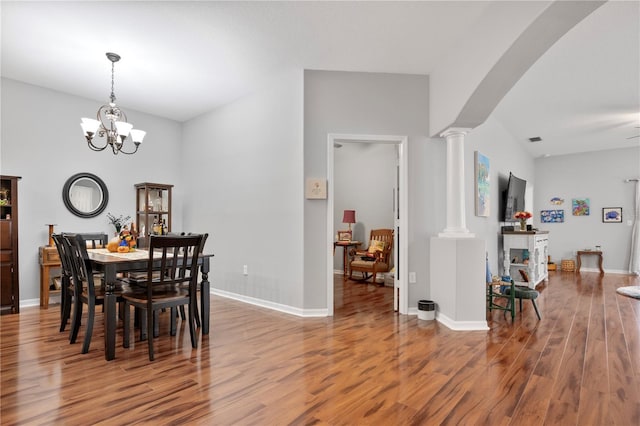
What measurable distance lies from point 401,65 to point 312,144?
Result: 1312 mm

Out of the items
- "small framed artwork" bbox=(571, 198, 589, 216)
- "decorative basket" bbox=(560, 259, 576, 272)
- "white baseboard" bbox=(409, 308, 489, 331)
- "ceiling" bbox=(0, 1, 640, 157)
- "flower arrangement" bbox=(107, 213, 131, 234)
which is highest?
"ceiling" bbox=(0, 1, 640, 157)

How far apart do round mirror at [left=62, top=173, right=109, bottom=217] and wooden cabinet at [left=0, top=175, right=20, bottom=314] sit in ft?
2.28

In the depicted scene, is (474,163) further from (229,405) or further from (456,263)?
(229,405)

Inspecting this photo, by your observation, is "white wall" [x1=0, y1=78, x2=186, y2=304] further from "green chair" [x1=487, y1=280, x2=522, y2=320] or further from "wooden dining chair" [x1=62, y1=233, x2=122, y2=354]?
"green chair" [x1=487, y1=280, x2=522, y2=320]

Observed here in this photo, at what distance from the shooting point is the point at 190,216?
5.98 m

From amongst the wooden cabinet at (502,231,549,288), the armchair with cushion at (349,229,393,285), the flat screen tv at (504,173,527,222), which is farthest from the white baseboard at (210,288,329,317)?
the flat screen tv at (504,173,527,222)

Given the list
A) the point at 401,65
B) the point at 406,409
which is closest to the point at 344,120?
the point at 401,65

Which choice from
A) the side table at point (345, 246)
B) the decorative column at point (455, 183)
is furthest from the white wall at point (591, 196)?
the decorative column at point (455, 183)

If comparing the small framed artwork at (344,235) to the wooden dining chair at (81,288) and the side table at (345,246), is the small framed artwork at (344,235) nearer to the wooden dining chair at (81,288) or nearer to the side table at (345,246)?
the side table at (345,246)

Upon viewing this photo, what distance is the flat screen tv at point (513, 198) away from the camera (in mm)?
6219

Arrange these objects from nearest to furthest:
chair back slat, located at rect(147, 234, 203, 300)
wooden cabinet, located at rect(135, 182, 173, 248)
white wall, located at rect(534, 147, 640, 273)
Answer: chair back slat, located at rect(147, 234, 203, 300)
wooden cabinet, located at rect(135, 182, 173, 248)
white wall, located at rect(534, 147, 640, 273)

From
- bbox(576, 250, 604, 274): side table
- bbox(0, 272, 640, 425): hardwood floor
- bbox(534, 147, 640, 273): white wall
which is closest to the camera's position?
bbox(0, 272, 640, 425): hardwood floor

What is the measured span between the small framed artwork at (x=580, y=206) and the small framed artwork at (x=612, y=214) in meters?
0.33

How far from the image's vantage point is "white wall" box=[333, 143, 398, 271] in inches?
278
